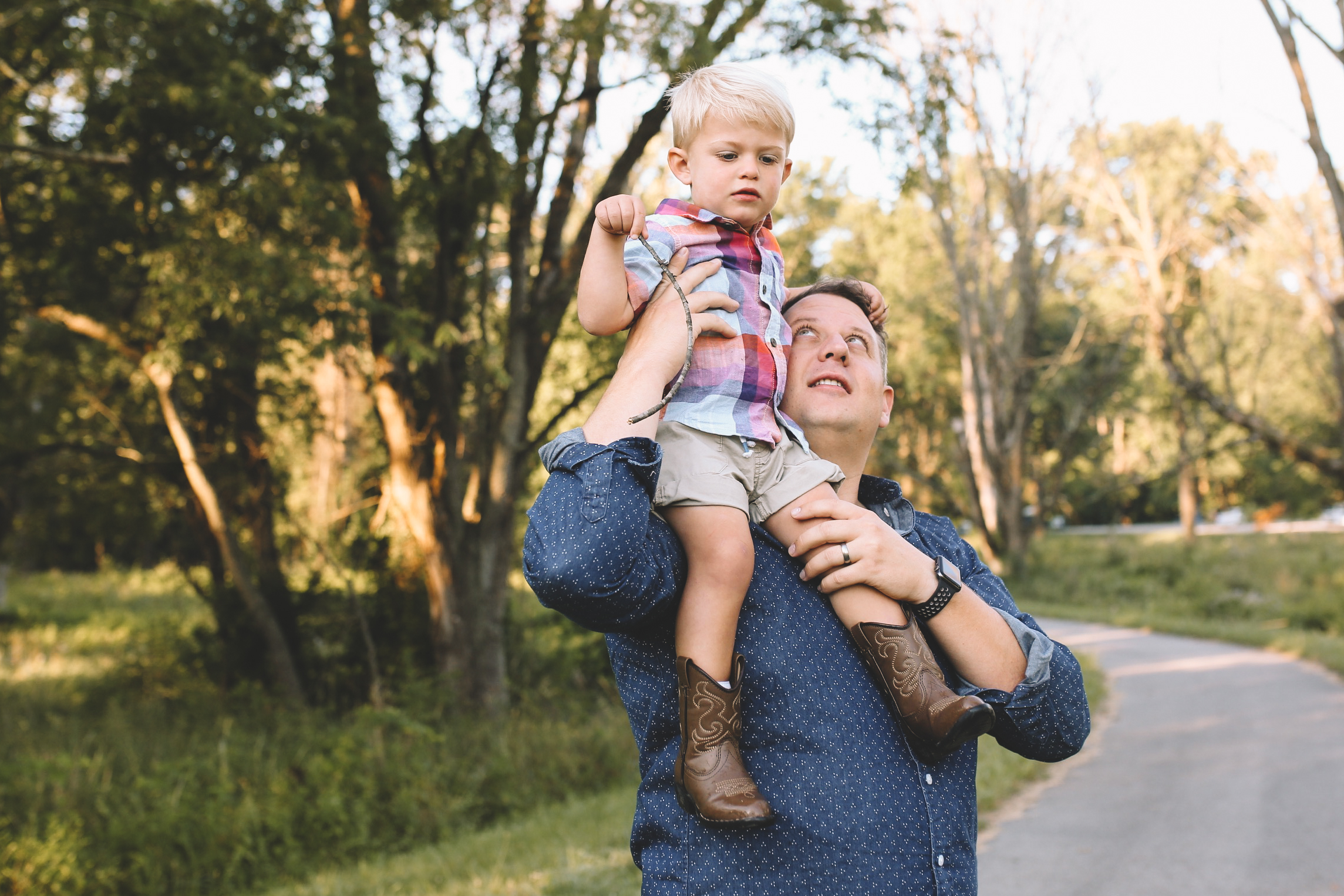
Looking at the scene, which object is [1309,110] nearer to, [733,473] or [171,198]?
[733,473]

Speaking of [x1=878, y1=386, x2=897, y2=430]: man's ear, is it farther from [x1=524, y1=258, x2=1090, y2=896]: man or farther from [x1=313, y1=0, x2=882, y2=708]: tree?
[x1=313, y1=0, x2=882, y2=708]: tree

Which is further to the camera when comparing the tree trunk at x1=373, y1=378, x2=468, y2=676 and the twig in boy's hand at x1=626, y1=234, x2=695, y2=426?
the tree trunk at x1=373, y1=378, x2=468, y2=676

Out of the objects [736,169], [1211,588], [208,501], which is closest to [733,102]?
[736,169]

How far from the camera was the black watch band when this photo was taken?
185 cm

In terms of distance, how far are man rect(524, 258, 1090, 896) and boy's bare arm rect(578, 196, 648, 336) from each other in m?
0.08

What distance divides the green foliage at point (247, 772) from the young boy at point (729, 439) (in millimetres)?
6000

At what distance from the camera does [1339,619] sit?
633 inches

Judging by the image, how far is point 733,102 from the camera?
208 centimetres

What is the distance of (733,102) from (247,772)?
7.46m

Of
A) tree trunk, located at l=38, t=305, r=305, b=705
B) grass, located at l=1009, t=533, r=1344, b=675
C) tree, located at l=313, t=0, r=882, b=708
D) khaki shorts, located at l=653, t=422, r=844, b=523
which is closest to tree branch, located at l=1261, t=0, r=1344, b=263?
tree, located at l=313, t=0, r=882, b=708

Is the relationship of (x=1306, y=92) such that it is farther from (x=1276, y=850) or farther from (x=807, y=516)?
(x=807, y=516)

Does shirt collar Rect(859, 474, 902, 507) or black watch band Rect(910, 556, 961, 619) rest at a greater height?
shirt collar Rect(859, 474, 902, 507)

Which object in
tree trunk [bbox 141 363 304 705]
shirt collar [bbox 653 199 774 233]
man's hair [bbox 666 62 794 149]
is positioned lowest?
tree trunk [bbox 141 363 304 705]

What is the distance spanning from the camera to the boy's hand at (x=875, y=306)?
2377 millimetres
